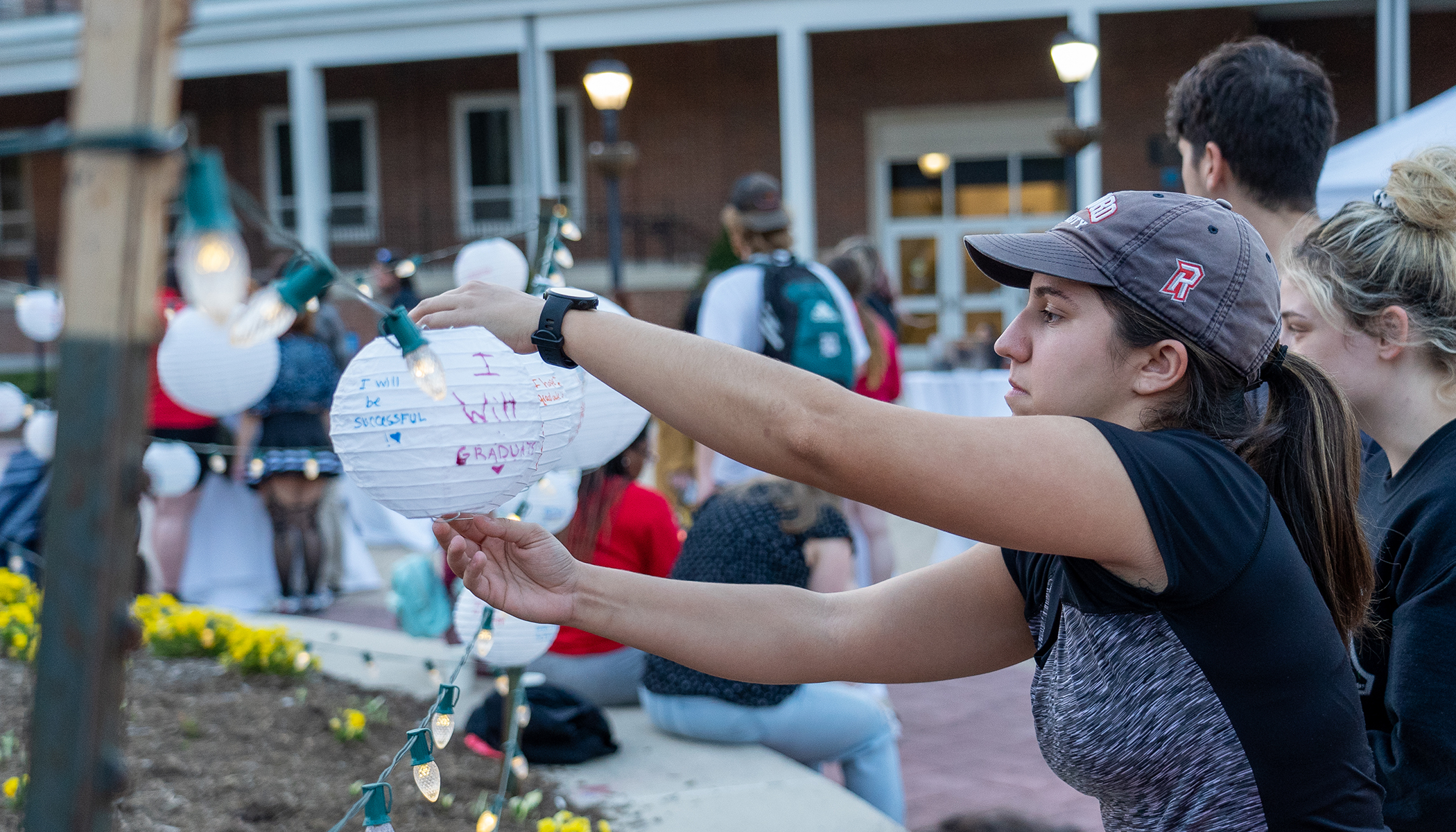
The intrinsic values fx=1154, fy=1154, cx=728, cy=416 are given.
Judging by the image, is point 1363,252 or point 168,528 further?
point 168,528

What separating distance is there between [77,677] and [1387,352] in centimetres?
202

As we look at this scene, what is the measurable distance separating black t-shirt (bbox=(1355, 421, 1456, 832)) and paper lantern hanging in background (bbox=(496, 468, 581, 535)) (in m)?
1.71

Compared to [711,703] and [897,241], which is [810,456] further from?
[897,241]

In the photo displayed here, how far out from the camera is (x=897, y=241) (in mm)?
16953

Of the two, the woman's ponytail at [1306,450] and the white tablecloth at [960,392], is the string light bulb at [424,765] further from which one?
the white tablecloth at [960,392]

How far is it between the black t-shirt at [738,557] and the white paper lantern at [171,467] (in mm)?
3104

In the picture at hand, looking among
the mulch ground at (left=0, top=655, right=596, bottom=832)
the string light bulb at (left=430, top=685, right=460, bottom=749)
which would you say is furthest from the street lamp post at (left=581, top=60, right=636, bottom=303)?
the string light bulb at (left=430, top=685, right=460, bottom=749)

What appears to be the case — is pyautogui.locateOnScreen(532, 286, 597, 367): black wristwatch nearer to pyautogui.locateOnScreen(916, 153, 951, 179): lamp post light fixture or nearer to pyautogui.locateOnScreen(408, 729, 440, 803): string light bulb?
pyautogui.locateOnScreen(408, 729, 440, 803): string light bulb

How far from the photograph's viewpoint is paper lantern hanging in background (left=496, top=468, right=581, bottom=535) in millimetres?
2848

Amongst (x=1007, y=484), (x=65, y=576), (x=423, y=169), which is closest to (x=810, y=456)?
(x=1007, y=484)

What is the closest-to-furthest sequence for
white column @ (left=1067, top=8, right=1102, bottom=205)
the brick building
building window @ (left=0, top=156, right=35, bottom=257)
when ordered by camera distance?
white column @ (left=1067, top=8, right=1102, bottom=205) < the brick building < building window @ (left=0, top=156, right=35, bottom=257)

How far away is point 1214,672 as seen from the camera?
141 centimetres

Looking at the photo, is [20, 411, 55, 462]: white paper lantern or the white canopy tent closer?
[20, 411, 55, 462]: white paper lantern

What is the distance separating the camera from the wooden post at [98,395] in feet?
2.62
